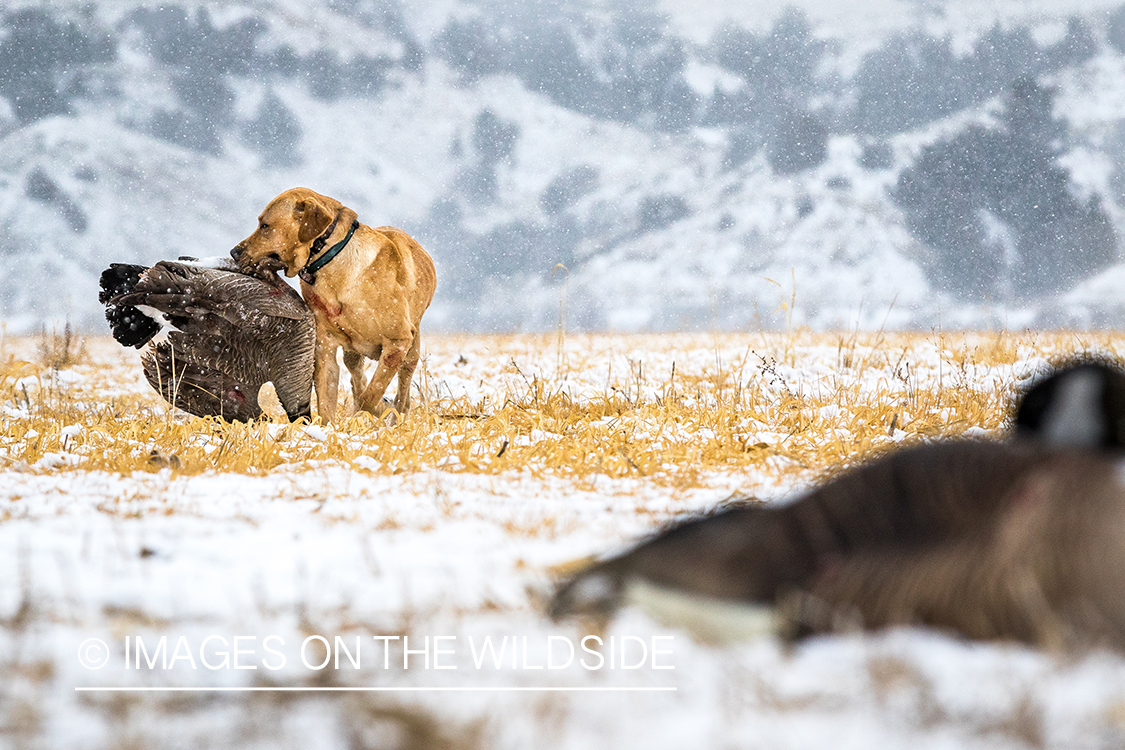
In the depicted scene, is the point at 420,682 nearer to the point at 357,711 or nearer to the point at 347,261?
the point at 357,711

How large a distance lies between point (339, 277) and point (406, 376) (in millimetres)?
1009

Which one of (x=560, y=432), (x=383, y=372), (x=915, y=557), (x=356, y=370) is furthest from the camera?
(x=356, y=370)

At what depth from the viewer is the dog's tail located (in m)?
Answer: 4.80

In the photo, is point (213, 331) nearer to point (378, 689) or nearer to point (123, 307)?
point (123, 307)

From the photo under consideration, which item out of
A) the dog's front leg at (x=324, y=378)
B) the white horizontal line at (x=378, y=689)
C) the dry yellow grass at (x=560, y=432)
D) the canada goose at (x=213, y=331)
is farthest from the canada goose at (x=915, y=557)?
the dog's front leg at (x=324, y=378)

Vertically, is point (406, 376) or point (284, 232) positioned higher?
point (284, 232)

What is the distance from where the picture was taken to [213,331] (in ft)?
15.7

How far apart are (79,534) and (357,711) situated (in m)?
1.46

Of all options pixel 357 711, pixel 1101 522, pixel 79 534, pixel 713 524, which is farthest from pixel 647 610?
pixel 79 534

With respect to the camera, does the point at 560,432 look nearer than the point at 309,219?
Yes

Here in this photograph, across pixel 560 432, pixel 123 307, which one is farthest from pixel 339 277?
pixel 560 432

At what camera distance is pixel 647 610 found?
1.45 m

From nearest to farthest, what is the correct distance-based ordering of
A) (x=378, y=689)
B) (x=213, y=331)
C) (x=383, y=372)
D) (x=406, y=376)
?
(x=378, y=689)
(x=213, y=331)
(x=383, y=372)
(x=406, y=376)

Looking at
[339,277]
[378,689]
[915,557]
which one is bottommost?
[378,689]
